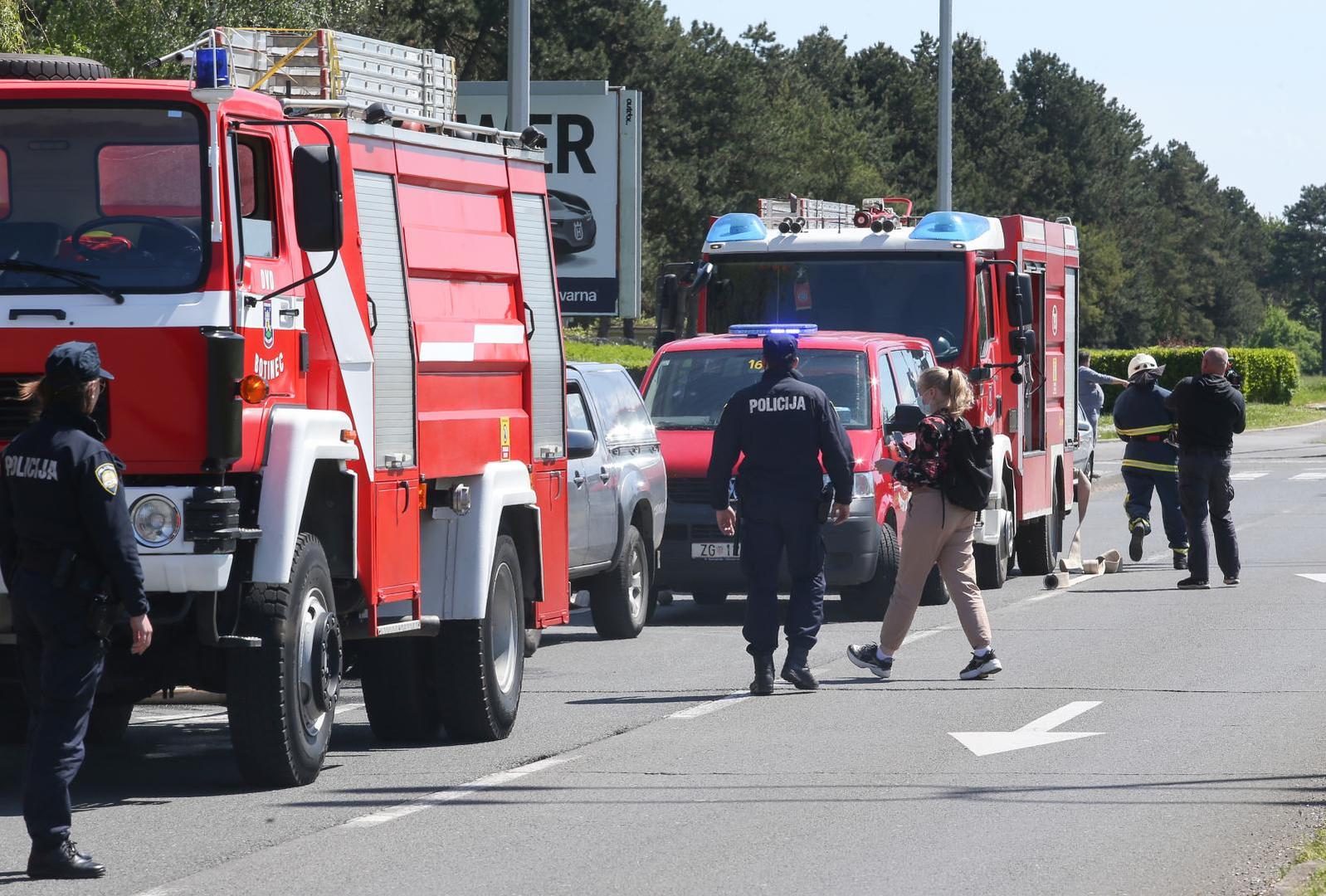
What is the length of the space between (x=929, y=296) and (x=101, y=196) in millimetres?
10752

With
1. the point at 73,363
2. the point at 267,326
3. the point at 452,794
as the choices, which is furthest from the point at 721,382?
the point at 73,363

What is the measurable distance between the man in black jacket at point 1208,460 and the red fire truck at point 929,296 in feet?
4.55

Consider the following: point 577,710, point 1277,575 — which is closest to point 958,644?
point 577,710

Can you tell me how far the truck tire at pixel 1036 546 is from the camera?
19.3m

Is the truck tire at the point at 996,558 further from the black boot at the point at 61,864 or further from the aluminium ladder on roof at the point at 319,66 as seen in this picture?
the black boot at the point at 61,864

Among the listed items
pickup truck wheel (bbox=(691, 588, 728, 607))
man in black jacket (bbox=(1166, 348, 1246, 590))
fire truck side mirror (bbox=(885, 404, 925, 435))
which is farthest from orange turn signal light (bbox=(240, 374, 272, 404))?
man in black jacket (bbox=(1166, 348, 1246, 590))

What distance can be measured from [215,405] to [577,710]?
3.83 m

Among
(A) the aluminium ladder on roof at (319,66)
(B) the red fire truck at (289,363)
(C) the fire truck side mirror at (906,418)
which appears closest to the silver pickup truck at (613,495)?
(C) the fire truck side mirror at (906,418)

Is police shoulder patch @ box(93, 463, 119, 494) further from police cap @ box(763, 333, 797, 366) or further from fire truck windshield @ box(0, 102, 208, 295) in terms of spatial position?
police cap @ box(763, 333, 797, 366)

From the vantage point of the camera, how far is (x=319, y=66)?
9.23 m

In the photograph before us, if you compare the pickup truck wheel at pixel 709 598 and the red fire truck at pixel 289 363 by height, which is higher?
the red fire truck at pixel 289 363

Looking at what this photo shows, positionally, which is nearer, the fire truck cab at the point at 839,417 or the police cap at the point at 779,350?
the police cap at the point at 779,350

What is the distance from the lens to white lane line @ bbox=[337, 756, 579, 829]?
780cm

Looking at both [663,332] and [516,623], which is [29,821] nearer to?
[516,623]
